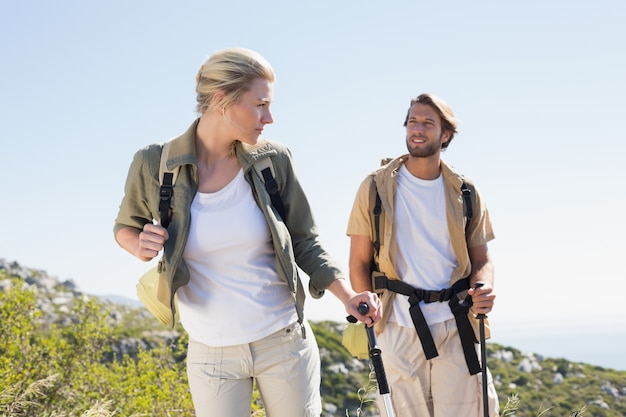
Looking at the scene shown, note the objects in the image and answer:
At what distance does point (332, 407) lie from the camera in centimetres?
3077

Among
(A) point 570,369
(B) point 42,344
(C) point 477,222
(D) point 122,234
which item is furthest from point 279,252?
(A) point 570,369

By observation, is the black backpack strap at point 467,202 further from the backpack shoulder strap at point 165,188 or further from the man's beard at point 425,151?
the backpack shoulder strap at point 165,188

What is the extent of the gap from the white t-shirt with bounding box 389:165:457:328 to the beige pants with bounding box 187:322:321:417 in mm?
1631

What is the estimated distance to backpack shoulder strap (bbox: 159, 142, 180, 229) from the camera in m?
3.38

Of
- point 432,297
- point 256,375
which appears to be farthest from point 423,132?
point 256,375

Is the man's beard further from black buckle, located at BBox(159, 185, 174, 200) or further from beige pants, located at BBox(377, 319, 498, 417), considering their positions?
black buckle, located at BBox(159, 185, 174, 200)

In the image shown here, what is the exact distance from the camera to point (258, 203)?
3.37 meters

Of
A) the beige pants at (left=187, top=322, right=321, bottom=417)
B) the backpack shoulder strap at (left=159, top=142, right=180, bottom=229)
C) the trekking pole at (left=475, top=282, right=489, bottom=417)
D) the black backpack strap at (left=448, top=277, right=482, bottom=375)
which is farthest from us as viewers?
the black backpack strap at (left=448, top=277, right=482, bottom=375)

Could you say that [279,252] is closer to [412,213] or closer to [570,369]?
[412,213]

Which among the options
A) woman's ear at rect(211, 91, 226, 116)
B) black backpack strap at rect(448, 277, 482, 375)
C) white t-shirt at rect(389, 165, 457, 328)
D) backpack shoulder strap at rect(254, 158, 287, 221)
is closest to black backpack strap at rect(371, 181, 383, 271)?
white t-shirt at rect(389, 165, 457, 328)

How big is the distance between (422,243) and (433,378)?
845 millimetres

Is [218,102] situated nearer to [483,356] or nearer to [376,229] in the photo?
[376,229]

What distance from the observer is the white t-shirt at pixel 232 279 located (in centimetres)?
324

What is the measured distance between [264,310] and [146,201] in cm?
76
